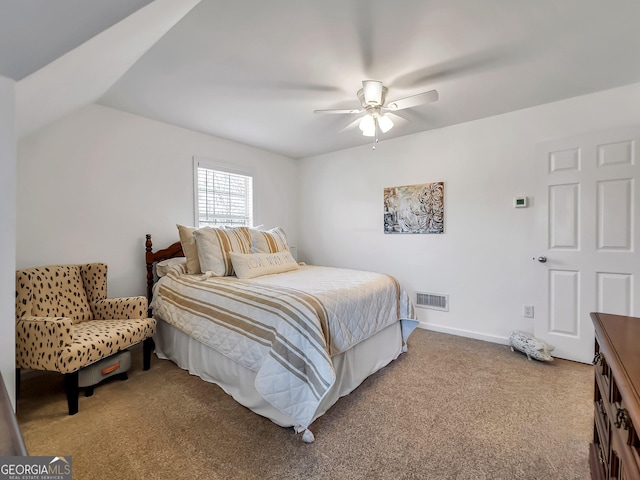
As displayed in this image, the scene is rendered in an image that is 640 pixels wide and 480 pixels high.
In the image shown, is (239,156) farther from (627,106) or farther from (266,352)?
(627,106)

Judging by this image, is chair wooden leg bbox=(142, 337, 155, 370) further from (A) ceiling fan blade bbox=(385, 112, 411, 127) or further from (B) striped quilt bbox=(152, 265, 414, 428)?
(A) ceiling fan blade bbox=(385, 112, 411, 127)

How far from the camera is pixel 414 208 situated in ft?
11.9

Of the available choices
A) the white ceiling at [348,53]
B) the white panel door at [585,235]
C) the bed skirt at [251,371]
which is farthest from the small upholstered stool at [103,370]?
the white panel door at [585,235]

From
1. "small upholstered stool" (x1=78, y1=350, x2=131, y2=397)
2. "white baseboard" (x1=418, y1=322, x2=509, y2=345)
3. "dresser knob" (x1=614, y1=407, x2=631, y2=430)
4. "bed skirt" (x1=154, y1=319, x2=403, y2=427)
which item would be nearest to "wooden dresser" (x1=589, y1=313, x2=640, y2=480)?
"dresser knob" (x1=614, y1=407, x2=631, y2=430)

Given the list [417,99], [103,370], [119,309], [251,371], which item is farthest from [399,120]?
[103,370]

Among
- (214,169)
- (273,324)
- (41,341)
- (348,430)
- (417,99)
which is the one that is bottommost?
(348,430)

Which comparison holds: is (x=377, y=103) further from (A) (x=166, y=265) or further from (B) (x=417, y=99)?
(A) (x=166, y=265)

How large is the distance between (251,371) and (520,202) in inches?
120

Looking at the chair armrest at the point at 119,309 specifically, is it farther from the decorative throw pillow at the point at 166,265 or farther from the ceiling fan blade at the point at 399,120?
the ceiling fan blade at the point at 399,120

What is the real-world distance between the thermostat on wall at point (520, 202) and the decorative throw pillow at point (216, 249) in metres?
2.90

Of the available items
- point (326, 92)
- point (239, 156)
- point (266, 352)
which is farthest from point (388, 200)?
point (266, 352)

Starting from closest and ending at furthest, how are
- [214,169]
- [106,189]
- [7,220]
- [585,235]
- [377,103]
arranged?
[7,220] < [377,103] < [585,235] < [106,189] < [214,169]

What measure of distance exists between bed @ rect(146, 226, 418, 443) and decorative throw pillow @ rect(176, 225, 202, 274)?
0.01m

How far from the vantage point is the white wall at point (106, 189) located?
7.85 feet
